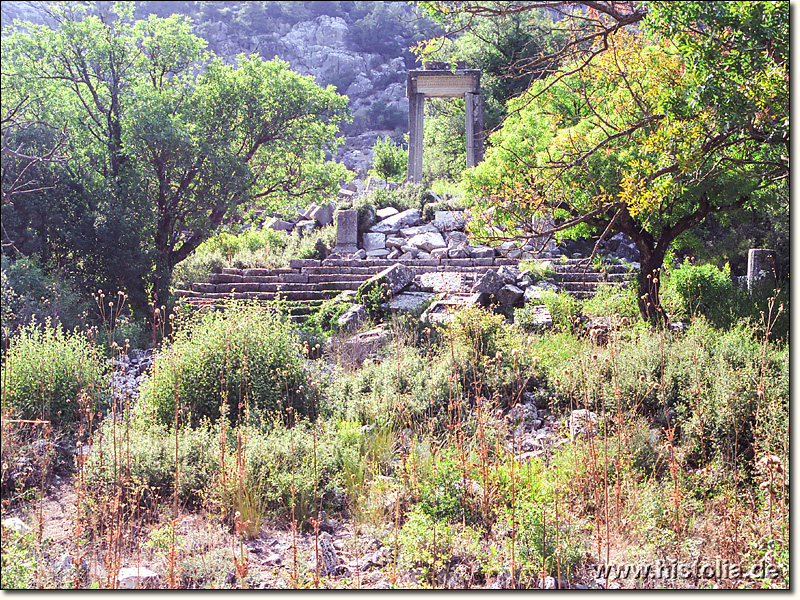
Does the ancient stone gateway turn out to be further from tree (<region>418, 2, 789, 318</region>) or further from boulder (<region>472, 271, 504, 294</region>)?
tree (<region>418, 2, 789, 318</region>)

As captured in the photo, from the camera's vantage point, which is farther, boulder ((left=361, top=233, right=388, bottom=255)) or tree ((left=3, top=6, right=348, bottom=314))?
boulder ((left=361, top=233, right=388, bottom=255))

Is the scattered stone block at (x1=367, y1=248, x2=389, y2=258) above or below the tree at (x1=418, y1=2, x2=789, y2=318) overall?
below

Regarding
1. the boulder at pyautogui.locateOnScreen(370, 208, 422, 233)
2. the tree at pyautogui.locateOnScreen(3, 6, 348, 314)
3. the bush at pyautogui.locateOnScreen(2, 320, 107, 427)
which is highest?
the tree at pyautogui.locateOnScreen(3, 6, 348, 314)

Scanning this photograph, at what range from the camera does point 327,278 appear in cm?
1292

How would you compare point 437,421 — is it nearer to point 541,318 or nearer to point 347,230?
point 541,318

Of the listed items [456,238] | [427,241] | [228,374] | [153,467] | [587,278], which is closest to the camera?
[153,467]

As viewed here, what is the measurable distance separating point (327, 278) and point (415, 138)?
376 inches

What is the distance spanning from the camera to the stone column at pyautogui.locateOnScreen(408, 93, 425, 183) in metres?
20.7

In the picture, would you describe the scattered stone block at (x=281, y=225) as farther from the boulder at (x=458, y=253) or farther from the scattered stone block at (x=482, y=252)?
the scattered stone block at (x=482, y=252)

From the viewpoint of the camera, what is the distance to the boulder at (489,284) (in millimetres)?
10219

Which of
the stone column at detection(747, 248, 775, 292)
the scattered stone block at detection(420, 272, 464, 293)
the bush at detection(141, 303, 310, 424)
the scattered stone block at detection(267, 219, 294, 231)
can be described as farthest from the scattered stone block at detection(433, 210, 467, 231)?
the bush at detection(141, 303, 310, 424)

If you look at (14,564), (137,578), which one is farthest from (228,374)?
(14,564)

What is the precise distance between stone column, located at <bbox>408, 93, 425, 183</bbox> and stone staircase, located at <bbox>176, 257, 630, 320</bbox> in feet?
25.0

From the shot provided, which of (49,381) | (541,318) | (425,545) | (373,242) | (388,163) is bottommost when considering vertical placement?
(425,545)
